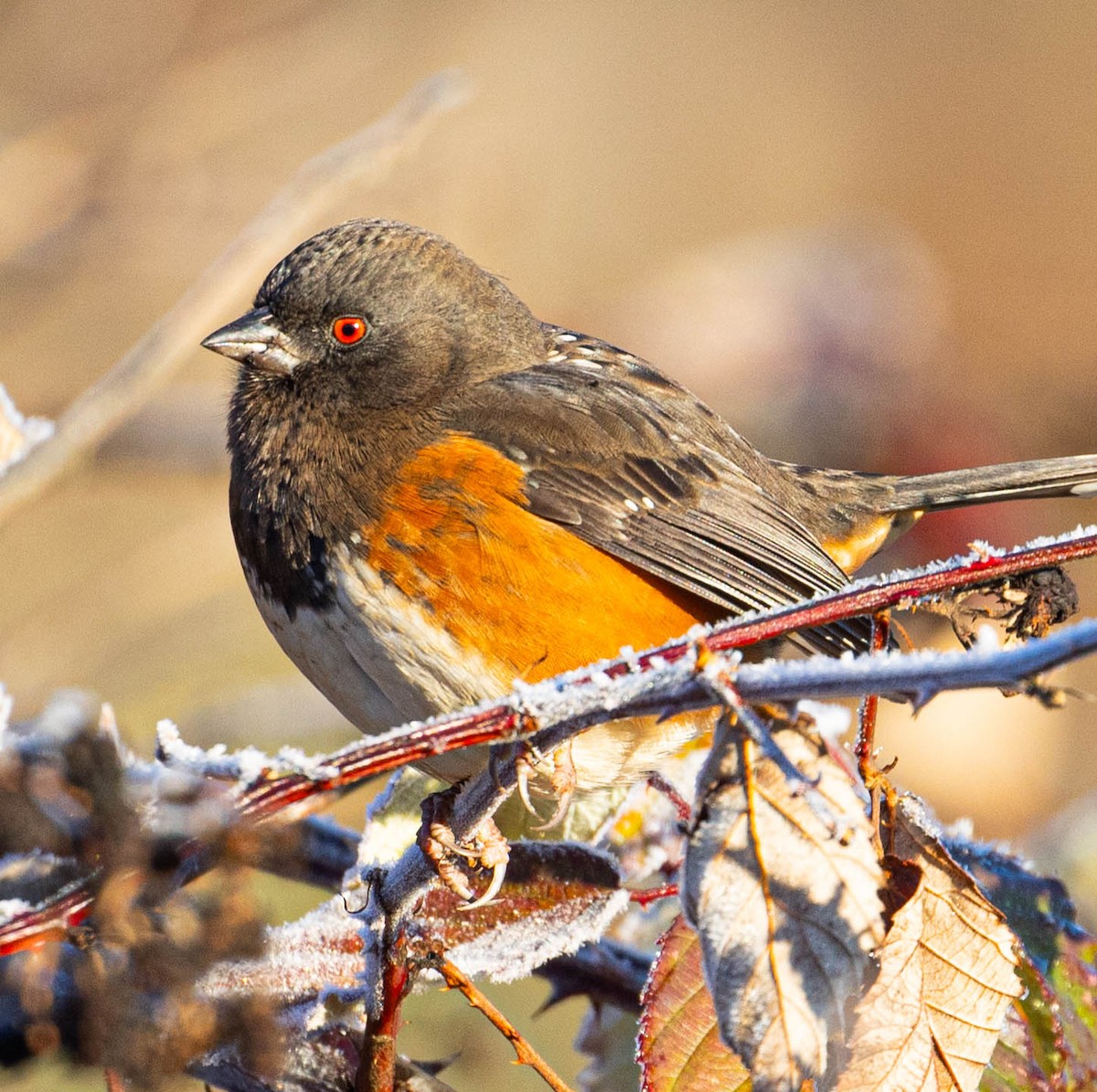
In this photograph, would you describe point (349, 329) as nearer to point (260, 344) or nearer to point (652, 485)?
point (260, 344)

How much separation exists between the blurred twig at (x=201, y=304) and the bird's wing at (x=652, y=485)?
56 cm

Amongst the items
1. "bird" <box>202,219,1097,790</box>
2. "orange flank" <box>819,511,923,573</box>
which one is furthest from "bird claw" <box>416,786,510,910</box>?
"orange flank" <box>819,511,923,573</box>

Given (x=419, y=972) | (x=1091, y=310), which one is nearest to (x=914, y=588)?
(x=419, y=972)

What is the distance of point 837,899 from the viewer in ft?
3.52

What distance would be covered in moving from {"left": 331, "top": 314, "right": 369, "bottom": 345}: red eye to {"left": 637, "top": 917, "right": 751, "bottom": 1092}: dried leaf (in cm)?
143

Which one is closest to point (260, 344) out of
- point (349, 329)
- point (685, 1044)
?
point (349, 329)

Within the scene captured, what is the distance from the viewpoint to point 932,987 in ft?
3.95

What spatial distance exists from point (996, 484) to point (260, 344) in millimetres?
1390

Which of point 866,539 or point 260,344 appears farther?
point 866,539

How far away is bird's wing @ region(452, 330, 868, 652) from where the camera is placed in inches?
94.2

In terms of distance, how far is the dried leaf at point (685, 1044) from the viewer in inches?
54.6

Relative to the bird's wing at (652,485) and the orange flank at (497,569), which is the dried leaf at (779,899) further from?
the bird's wing at (652,485)

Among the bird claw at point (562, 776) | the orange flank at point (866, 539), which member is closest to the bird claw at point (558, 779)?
the bird claw at point (562, 776)

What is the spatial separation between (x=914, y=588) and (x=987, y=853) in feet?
2.72
